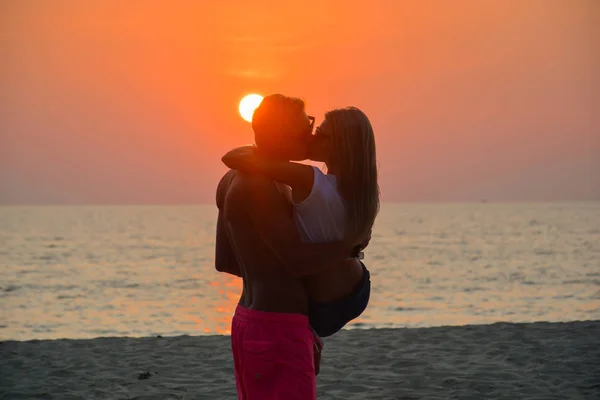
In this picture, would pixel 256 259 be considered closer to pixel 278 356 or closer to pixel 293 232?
pixel 293 232

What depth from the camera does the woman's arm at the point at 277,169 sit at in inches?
127

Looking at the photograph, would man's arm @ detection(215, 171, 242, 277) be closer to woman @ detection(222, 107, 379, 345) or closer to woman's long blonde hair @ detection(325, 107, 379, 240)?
woman @ detection(222, 107, 379, 345)

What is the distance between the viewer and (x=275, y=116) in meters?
3.31

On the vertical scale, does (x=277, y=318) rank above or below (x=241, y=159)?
below

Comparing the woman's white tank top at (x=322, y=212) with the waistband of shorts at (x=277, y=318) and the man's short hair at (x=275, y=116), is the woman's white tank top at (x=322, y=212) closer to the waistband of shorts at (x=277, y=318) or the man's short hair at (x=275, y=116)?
the man's short hair at (x=275, y=116)

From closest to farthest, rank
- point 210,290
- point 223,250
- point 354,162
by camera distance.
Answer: point 354,162, point 223,250, point 210,290

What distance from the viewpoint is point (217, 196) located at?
12.1 ft

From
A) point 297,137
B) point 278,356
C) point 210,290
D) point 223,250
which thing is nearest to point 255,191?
point 297,137

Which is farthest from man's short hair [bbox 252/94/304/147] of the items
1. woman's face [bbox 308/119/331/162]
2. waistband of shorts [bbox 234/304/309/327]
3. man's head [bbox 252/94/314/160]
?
waistband of shorts [bbox 234/304/309/327]

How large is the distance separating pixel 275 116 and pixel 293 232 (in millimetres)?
482

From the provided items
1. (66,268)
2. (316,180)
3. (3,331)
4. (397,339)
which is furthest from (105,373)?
(66,268)

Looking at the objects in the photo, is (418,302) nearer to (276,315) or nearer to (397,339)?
(397,339)

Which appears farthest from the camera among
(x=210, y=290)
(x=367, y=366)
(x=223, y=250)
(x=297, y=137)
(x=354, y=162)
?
(x=210, y=290)

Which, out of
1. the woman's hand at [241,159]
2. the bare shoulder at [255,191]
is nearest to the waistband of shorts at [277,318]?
the bare shoulder at [255,191]
